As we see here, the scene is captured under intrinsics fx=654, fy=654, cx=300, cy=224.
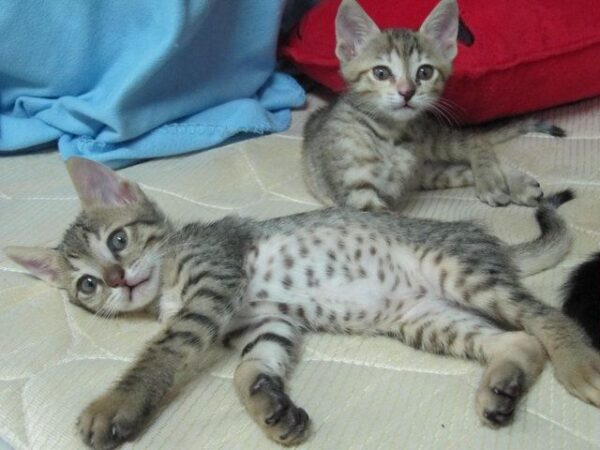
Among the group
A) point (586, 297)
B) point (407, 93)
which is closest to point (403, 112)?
point (407, 93)

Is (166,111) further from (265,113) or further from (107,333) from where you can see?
(107,333)

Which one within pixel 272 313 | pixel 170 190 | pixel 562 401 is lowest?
pixel 170 190

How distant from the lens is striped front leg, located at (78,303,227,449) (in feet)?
3.14

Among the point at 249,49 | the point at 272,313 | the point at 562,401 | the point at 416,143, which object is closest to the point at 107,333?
the point at 272,313

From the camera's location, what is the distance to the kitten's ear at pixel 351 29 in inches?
66.8

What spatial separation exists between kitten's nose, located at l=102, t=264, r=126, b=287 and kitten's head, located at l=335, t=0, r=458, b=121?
2.58ft

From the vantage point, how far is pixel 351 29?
1.74m

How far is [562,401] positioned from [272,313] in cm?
54

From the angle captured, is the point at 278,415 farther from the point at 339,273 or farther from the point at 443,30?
the point at 443,30

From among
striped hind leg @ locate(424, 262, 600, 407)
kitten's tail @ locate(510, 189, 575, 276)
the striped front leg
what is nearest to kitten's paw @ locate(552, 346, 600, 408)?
striped hind leg @ locate(424, 262, 600, 407)

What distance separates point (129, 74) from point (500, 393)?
1.35m

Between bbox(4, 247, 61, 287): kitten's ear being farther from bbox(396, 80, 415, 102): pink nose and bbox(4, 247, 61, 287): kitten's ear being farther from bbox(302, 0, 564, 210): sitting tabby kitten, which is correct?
bbox(396, 80, 415, 102): pink nose

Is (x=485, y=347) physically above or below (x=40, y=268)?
above

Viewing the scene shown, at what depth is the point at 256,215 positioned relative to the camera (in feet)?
5.38
